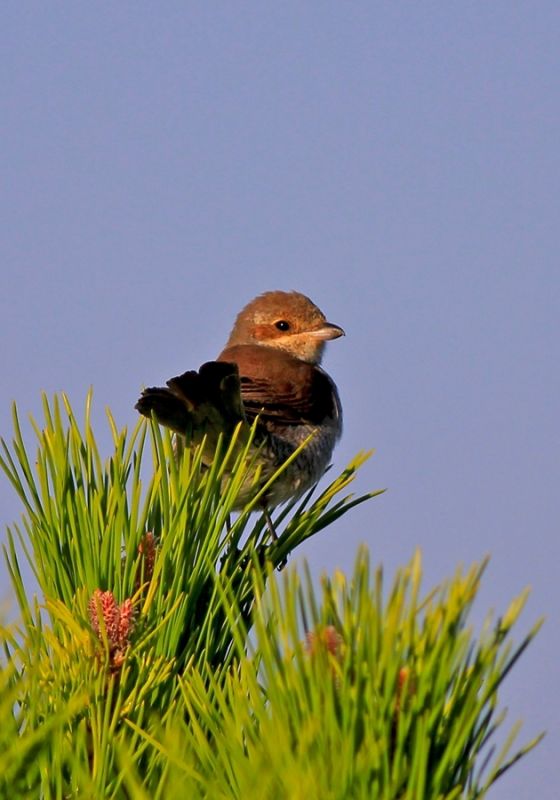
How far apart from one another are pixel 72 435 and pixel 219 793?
112cm

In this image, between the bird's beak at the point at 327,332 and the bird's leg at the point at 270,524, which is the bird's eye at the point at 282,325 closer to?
the bird's beak at the point at 327,332

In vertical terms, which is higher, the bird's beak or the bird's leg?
the bird's beak

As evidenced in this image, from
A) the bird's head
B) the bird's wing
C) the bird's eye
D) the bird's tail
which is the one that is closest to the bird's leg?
the bird's tail

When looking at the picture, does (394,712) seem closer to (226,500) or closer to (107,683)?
(107,683)

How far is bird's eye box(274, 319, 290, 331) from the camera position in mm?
7270

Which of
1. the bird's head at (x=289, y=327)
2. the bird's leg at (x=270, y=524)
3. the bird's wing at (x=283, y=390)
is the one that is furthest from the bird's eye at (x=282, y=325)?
the bird's leg at (x=270, y=524)

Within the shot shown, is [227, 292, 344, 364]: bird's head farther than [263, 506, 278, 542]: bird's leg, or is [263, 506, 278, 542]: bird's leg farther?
[227, 292, 344, 364]: bird's head

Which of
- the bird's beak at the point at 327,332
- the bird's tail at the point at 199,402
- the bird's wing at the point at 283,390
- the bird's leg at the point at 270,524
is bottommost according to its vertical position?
the bird's leg at the point at 270,524

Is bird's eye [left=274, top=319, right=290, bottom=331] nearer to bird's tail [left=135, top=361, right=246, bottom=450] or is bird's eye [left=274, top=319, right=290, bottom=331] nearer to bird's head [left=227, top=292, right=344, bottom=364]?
bird's head [left=227, top=292, right=344, bottom=364]

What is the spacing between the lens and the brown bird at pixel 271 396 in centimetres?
346

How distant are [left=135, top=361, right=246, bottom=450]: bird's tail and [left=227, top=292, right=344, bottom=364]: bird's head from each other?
3629 mm

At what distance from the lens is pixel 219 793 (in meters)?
1.52

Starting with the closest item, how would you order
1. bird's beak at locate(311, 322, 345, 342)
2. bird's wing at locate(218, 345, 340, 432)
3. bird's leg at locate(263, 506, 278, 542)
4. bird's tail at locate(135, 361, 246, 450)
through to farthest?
bird's leg at locate(263, 506, 278, 542) → bird's tail at locate(135, 361, 246, 450) → bird's wing at locate(218, 345, 340, 432) → bird's beak at locate(311, 322, 345, 342)

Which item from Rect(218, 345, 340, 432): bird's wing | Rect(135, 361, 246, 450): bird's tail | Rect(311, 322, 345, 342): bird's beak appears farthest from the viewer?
Rect(311, 322, 345, 342): bird's beak
